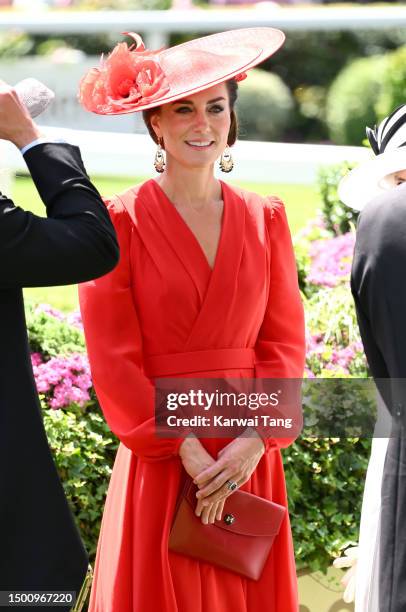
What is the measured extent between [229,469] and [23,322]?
94 centimetres

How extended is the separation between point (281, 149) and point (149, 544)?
19.6ft

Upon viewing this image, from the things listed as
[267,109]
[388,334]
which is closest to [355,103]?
[267,109]

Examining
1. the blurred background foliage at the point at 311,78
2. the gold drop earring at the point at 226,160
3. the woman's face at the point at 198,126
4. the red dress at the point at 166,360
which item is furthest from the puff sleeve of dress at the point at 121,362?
the blurred background foliage at the point at 311,78

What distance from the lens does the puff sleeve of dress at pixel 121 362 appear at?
11.4 ft

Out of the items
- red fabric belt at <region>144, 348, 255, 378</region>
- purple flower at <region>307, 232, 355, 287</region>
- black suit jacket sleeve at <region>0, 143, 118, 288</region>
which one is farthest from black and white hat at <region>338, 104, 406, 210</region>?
purple flower at <region>307, 232, 355, 287</region>

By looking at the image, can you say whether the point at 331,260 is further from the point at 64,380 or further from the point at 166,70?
the point at 166,70

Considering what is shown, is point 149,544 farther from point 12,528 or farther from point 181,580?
point 12,528

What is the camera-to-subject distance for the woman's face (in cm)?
364

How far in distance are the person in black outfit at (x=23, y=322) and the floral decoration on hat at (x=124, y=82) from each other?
0.90 meters

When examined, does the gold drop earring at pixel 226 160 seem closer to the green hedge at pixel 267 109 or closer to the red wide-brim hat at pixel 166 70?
the red wide-brim hat at pixel 166 70

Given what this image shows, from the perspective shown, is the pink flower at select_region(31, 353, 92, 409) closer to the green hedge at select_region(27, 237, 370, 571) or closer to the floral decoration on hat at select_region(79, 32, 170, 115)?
the green hedge at select_region(27, 237, 370, 571)

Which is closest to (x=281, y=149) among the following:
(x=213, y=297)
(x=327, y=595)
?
(x=327, y=595)

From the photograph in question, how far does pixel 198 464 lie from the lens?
11.4 ft

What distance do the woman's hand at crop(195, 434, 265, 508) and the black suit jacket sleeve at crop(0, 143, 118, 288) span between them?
37.9 inches
